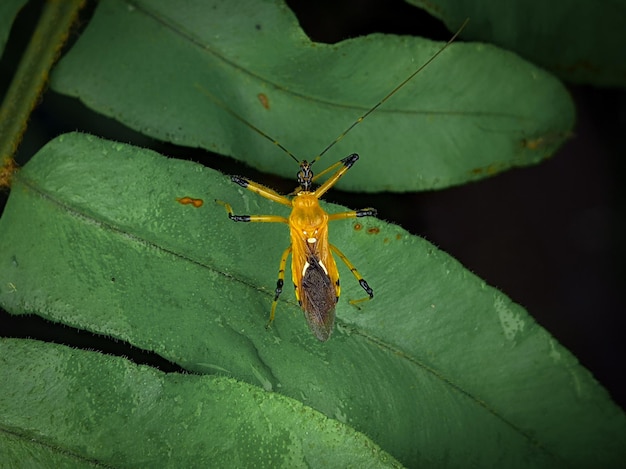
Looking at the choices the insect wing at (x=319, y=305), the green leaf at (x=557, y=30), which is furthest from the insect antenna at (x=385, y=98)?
the insect wing at (x=319, y=305)

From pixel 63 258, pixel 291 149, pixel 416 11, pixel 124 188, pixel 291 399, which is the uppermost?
pixel 416 11

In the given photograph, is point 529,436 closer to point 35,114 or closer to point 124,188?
point 124,188

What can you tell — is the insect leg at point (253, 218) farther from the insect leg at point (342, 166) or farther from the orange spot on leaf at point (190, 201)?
the insect leg at point (342, 166)

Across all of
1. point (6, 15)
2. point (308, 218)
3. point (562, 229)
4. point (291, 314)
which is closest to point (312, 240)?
point (308, 218)

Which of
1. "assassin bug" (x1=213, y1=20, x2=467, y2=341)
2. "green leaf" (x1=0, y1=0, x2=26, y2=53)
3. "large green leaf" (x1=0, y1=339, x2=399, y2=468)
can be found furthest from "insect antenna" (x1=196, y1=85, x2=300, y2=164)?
"large green leaf" (x1=0, y1=339, x2=399, y2=468)

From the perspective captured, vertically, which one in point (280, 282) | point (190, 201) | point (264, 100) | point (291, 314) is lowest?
point (291, 314)

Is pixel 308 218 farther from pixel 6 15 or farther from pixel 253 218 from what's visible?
pixel 6 15

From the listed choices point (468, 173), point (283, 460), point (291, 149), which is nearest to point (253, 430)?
point (283, 460)
